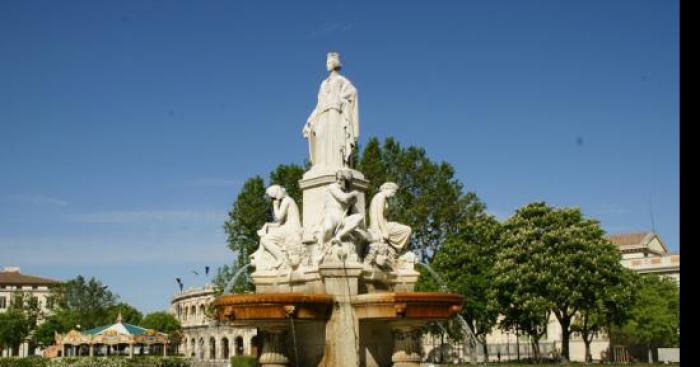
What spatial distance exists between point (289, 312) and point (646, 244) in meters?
95.2

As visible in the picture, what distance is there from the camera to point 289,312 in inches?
480

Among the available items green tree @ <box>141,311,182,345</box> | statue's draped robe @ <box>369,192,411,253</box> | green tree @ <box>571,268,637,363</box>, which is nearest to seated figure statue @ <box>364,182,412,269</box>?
statue's draped robe @ <box>369,192,411,253</box>

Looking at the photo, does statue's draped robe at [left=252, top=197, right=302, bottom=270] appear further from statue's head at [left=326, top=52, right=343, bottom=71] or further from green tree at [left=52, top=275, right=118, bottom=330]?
green tree at [left=52, top=275, right=118, bottom=330]

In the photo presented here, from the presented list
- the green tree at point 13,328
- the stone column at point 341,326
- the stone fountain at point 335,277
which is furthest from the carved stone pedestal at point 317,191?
the green tree at point 13,328

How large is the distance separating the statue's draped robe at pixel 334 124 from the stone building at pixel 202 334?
6448 cm

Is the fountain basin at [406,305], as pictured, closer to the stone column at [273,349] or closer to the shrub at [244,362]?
the stone column at [273,349]

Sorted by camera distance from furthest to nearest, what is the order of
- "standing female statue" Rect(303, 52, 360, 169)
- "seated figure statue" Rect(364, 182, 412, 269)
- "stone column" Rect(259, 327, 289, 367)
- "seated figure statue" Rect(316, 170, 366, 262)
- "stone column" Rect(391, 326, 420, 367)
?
"standing female statue" Rect(303, 52, 360, 169), "seated figure statue" Rect(364, 182, 412, 269), "seated figure statue" Rect(316, 170, 366, 262), "stone column" Rect(391, 326, 420, 367), "stone column" Rect(259, 327, 289, 367)

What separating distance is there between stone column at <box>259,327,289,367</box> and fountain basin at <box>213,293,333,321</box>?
2.64 ft

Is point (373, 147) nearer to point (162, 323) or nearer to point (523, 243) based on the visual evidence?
point (523, 243)

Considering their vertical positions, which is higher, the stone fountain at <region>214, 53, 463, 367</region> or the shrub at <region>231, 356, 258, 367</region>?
the stone fountain at <region>214, 53, 463, 367</region>

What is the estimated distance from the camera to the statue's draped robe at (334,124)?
15.7 metres

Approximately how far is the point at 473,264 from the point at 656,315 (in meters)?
23.5

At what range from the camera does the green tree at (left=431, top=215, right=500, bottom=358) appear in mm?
48188
